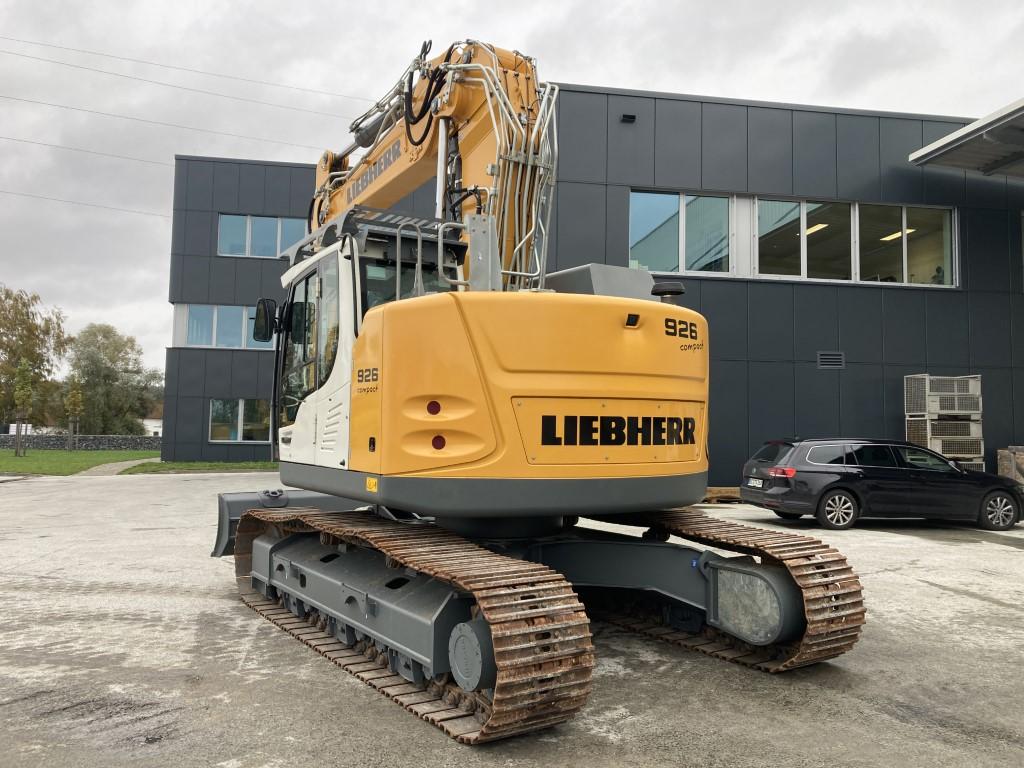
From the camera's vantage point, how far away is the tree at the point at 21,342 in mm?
37031

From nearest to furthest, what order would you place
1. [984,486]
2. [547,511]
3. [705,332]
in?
[547,511] < [705,332] < [984,486]

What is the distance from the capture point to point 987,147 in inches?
623

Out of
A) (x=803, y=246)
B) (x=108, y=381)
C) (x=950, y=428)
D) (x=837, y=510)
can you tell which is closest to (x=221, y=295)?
(x=803, y=246)

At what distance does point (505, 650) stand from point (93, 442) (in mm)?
51099

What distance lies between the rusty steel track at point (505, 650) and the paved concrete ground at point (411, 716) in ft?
0.39

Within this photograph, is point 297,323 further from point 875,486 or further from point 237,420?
point 237,420

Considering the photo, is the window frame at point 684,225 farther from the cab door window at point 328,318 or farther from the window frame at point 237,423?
the window frame at point 237,423

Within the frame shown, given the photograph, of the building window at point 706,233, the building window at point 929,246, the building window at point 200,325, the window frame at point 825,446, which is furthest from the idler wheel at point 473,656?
the building window at point 200,325

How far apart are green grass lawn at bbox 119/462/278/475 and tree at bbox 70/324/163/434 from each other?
30.7m

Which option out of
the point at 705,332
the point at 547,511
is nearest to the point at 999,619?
the point at 705,332

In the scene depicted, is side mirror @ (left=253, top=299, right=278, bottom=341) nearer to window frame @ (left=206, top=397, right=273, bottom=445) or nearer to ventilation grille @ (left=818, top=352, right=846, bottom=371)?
ventilation grille @ (left=818, top=352, right=846, bottom=371)

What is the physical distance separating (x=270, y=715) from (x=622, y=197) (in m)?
14.0

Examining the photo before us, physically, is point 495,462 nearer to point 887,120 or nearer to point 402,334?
point 402,334

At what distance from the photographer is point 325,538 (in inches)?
238
